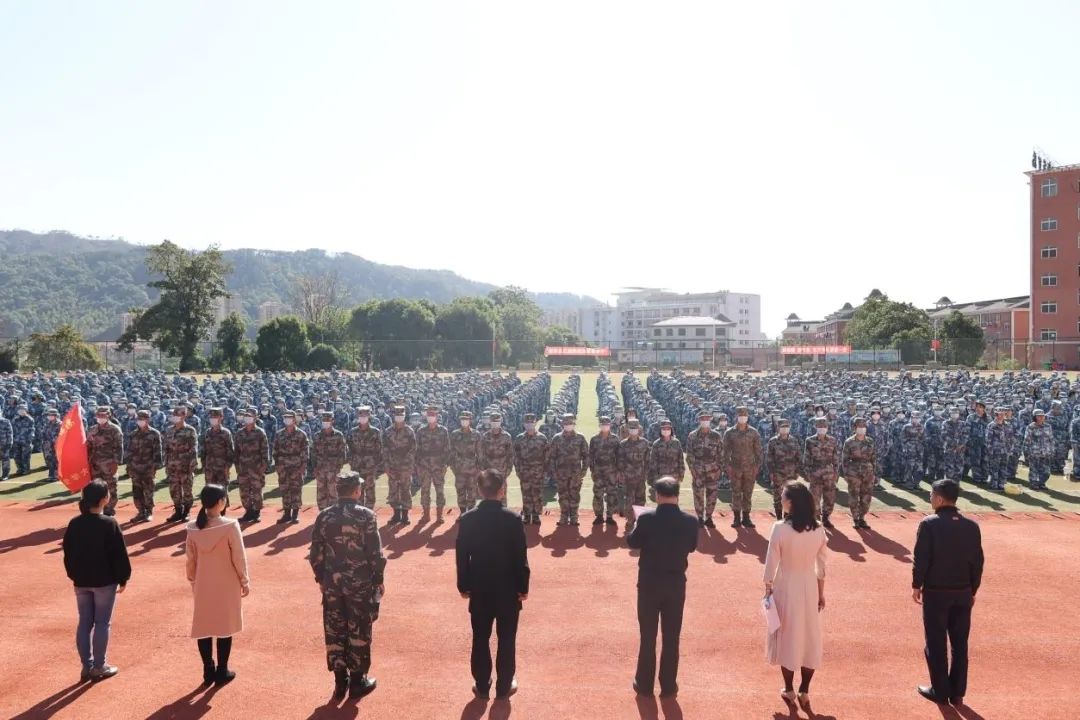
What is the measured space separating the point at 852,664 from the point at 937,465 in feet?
32.5

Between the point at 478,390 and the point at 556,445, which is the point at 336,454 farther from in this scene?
the point at 478,390

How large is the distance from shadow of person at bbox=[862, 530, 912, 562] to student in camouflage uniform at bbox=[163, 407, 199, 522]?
33.2ft

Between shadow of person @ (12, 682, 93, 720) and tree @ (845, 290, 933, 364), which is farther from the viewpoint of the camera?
tree @ (845, 290, 933, 364)

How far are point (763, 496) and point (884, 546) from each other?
3.78m

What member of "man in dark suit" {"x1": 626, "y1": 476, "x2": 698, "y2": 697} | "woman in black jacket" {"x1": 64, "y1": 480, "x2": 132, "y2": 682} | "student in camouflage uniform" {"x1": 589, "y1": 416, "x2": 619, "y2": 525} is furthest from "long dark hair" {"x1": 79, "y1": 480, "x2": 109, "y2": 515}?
"student in camouflage uniform" {"x1": 589, "y1": 416, "x2": 619, "y2": 525}

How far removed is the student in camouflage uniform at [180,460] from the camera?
37.3 ft

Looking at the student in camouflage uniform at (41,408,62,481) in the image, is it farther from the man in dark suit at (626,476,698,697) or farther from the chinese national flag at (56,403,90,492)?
the man in dark suit at (626,476,698,697)

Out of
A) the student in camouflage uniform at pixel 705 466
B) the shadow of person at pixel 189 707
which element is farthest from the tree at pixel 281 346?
the shadow of person at pixel 189 707

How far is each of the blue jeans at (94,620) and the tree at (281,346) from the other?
4914 cm

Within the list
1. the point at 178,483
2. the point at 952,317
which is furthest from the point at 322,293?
the point at 178,483

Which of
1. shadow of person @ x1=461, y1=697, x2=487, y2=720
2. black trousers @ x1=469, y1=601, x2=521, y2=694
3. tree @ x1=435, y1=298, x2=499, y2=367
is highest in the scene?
tree @ x1=435, y1=298, x2=499, y2=367

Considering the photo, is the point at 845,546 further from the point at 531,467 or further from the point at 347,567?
the point at 347,567

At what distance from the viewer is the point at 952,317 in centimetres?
6344

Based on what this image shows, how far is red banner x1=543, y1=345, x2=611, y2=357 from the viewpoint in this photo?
6314 cm
